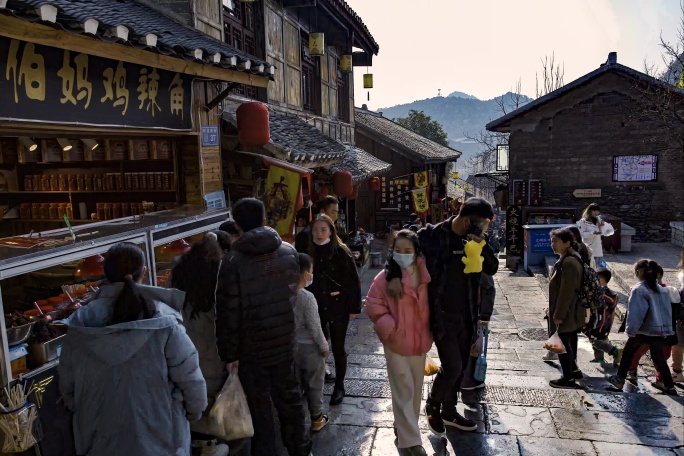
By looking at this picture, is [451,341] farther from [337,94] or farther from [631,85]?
[631,85]

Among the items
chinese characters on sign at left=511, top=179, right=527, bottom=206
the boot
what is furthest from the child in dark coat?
chinese characters on sign at left=511, top=179, right=527, bottom=206

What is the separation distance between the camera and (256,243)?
152 inches

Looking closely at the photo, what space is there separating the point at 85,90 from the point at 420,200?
63.9 ft

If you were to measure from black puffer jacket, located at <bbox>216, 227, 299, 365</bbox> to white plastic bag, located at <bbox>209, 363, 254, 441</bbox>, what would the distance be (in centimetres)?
23

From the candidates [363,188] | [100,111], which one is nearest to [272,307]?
[100,111]

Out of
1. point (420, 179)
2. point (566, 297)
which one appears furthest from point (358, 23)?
point (566, 297)

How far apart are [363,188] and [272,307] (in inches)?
877

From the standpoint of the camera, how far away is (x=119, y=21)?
192 inches

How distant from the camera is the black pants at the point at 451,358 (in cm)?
451

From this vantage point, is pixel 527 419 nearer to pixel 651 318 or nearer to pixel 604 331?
pixel 651 318

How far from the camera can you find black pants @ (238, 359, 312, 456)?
157 inches

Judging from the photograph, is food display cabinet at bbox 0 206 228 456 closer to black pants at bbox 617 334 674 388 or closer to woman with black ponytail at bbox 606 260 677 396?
woman with black ponytail at bbox 606 260 677 396

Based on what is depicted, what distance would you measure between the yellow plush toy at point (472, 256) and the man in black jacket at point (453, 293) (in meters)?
0.05

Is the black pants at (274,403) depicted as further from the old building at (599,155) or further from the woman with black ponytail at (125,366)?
the old building at (599,155)
